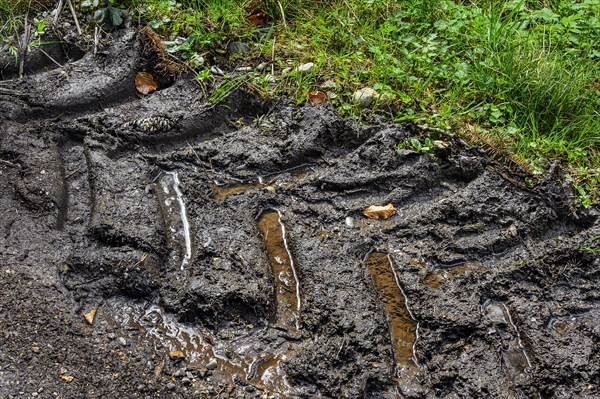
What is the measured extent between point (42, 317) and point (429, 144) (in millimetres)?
1791

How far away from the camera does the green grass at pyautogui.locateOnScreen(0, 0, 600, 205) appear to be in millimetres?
3234

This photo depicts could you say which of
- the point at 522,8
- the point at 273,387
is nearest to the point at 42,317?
the point at 273,387

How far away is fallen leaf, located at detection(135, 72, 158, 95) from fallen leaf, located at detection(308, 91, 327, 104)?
0.79 meters

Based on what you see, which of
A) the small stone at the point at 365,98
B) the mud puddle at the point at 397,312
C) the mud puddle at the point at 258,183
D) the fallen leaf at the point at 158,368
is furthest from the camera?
the small stone at the point at 365,98

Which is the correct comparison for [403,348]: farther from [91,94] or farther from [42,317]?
[91,94]

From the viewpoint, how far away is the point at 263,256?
2.71 meters

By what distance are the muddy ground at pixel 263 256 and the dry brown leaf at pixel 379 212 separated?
0.03 metres

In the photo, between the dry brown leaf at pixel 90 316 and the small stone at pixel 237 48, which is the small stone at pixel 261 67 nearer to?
the small stone at pixel 237 48

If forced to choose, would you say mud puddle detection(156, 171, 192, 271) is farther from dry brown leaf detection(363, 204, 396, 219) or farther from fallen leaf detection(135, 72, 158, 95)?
dry brown leaf detection(363, 204, 396, 219)

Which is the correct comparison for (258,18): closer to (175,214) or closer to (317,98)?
(317,98)

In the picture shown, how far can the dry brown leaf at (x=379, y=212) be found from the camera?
2.88 m

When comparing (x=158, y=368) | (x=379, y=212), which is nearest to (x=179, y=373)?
(x=158, y=368)

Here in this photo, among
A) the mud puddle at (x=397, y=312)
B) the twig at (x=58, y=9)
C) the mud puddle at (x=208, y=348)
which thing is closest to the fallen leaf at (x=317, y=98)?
the mud puddle at (x=397, y=312)

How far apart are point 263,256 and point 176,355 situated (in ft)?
1.78
